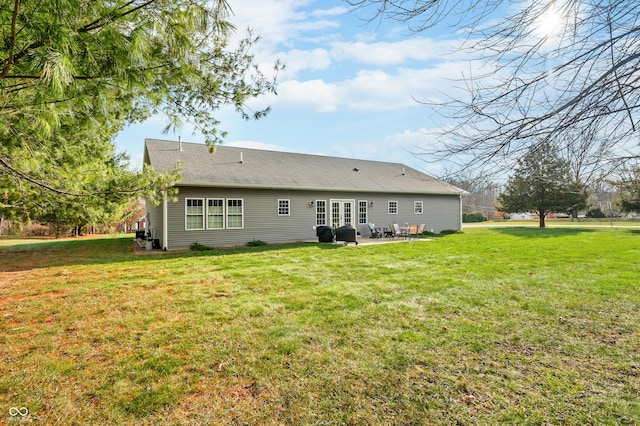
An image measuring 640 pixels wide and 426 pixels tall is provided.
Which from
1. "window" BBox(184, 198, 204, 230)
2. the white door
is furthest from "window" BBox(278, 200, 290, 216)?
"window" BBox(184, 198, 204, 230)

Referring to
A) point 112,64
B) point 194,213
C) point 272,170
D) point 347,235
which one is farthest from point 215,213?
point 112,64

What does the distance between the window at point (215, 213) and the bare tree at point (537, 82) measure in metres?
12.0

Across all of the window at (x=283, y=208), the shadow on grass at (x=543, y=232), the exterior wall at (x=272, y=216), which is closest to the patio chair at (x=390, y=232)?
the exterior wall at (x=272, y=216)

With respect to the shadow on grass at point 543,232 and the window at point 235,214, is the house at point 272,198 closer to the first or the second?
the window at point 235,214

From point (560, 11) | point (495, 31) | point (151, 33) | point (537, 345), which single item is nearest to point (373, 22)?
point (495, 31)

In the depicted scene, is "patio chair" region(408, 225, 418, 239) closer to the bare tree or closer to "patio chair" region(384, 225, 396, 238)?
"patio chair" region(384, 225, 396, 238)

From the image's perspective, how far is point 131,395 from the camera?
264cm

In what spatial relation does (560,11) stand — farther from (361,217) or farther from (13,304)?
(361,217)

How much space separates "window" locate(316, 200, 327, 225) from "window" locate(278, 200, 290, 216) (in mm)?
1699

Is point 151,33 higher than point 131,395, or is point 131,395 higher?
point 151,33

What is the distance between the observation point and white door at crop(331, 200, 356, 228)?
1684 cm

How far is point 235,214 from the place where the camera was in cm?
1405

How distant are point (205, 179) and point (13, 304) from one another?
27.1 feet

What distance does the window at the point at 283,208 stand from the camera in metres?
15.2
